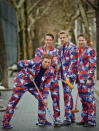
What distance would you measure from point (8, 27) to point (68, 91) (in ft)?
135

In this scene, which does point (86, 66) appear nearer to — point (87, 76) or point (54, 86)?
point (87, 76)

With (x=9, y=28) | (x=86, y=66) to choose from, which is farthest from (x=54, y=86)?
(x=9, y=28)

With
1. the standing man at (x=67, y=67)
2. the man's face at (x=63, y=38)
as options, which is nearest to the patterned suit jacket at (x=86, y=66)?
the standing man at (x=67, y=67)

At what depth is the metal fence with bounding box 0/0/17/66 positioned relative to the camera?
46812 millimetres

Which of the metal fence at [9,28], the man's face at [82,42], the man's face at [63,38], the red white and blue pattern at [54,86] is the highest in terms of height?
the metal fence at [9,28]

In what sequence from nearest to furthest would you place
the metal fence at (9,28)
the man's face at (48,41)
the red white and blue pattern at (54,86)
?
the red white and blue pattern at (54,86), the man's face at (48,41), the metal fence at (9,28)

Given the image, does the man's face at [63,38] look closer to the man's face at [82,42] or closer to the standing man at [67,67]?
the standing man at [67,67]

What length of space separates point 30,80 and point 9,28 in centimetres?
4267

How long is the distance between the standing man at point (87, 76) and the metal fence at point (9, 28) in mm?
36542

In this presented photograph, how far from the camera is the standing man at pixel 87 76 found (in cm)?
900

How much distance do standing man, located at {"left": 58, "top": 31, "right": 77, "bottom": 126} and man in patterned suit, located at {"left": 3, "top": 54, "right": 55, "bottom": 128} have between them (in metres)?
0.47

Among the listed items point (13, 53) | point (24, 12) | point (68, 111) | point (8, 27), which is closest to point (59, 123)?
point (68, 111)

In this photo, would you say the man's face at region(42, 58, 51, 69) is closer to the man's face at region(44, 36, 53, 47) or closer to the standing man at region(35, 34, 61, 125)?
the standing man at region(35, 34, 61, 125)

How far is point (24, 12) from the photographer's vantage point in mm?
34812
